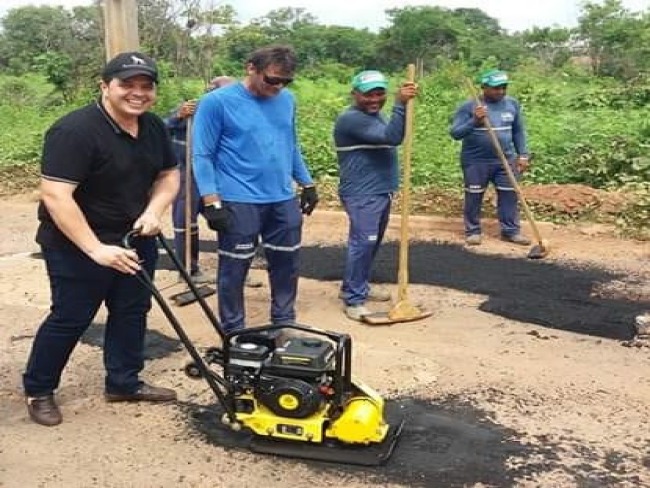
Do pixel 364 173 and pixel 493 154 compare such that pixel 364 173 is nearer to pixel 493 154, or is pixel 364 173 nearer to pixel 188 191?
pixel 188 191

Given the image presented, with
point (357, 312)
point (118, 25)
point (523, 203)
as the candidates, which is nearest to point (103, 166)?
point (357, 312)

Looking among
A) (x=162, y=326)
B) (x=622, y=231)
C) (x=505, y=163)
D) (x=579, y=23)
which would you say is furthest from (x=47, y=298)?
(x=579, y=23)

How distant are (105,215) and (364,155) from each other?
2426 mm

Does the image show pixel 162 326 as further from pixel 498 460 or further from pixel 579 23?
pixel 579 23

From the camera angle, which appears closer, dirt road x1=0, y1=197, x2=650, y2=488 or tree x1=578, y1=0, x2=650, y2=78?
dirt road x1=0, y1=197, x2=650, y2=488

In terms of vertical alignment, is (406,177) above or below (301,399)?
above

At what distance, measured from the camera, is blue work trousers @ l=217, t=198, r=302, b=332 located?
16.3 feet

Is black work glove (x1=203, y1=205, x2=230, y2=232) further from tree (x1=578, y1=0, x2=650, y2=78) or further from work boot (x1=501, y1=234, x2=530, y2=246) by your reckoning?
tree (x1=578, y1=0, x2=650, y2=78)

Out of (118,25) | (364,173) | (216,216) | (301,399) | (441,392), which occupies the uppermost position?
(118,25)

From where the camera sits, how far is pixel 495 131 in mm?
8016

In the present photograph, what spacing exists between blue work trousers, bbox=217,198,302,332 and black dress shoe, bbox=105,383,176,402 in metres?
0.81

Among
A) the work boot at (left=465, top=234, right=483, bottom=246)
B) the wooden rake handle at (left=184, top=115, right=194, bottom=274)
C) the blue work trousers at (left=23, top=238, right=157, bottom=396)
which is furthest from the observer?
the work boot at (left=465, top=234, right=483, bottom=246)

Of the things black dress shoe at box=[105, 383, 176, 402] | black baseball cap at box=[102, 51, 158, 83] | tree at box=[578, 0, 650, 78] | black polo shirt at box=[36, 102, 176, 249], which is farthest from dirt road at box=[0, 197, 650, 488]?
tree at box=[578, 0, 650, 78]

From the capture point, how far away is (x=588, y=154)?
10.0m
